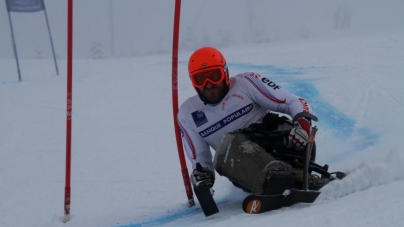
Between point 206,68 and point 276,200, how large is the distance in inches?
53.5

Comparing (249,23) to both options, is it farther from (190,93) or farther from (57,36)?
(190,93)

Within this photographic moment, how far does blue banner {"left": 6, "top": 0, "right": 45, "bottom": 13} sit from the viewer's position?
16.4 metres

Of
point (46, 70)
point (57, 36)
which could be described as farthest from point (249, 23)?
point (46, 70)

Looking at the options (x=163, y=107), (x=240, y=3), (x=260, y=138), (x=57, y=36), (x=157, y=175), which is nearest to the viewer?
(x=260, y=138)

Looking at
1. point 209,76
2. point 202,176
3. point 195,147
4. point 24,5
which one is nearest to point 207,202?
point 202,176

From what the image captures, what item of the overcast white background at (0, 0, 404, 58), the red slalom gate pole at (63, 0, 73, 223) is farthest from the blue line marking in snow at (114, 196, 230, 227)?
the overcast white background at (0, 0, 404, 58)

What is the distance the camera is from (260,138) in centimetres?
443

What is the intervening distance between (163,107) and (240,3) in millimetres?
72531

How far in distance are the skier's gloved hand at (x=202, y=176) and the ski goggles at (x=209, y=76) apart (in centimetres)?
77

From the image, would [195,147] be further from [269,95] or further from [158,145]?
[158,145]

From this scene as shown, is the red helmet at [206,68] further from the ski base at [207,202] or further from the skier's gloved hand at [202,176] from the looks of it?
the ski base at [207,202]

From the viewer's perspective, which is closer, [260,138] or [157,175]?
[260,138]

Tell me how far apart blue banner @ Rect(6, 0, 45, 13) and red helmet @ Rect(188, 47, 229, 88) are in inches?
522

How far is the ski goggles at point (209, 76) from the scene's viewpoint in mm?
4566
